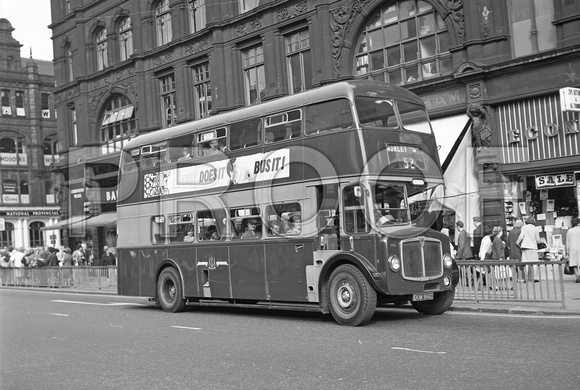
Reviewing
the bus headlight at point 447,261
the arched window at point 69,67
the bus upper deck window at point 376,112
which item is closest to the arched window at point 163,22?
the arched window at point 69,67

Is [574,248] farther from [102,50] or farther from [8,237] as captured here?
[8,237]

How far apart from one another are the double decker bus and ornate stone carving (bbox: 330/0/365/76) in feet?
36.3

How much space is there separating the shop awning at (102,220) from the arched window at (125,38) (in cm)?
861

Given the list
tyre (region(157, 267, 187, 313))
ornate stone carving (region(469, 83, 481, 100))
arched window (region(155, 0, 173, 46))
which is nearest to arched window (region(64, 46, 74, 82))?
arched window (region(155, 0, 173, 46))

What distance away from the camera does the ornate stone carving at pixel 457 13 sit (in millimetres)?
23797

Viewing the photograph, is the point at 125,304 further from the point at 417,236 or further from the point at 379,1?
the point at 379,1

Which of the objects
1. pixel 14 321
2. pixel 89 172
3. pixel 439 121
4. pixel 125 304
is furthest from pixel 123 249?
pixel 89 172

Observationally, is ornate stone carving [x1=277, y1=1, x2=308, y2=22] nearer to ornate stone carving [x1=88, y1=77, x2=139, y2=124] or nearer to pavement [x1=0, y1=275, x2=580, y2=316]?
ornate stone carving [x1=88, y1=77, x2=139, y2=124]

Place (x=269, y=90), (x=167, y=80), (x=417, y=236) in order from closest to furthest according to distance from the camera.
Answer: (x=417, y=236)
(x=269, y=90)
(x=167, y=80)

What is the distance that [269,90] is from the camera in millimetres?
30609

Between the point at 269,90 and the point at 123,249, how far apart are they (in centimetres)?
1255

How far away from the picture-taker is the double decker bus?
44.3 feet

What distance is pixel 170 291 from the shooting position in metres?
18.7

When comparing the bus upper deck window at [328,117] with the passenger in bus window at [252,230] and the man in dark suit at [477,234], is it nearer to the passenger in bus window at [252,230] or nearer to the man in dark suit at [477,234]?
the passenger in bus window at [252,230]
